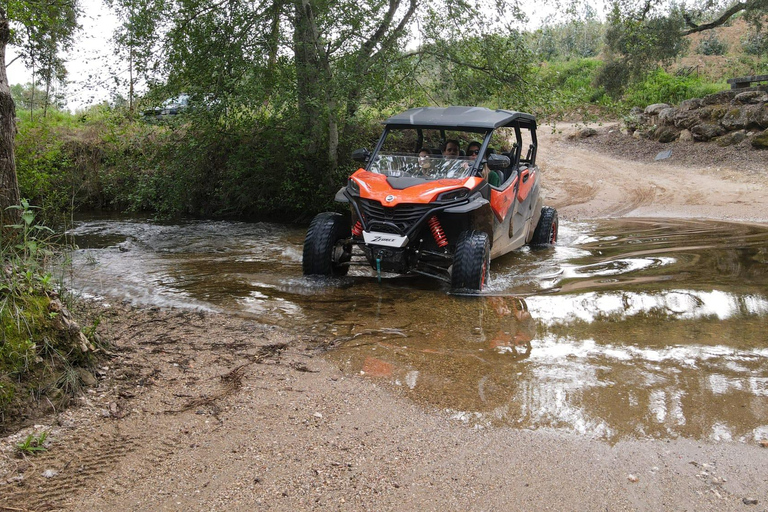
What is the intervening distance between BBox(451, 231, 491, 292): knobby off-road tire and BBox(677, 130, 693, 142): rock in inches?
535

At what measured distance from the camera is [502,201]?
7.66 meters

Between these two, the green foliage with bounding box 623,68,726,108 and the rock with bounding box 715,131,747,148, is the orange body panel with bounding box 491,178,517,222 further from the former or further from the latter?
the green foliage with bounding box 623,68,726,108

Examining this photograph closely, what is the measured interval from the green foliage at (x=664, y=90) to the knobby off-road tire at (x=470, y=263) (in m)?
17.5

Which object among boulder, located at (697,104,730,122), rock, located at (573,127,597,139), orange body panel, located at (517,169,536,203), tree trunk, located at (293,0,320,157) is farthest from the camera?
rock, located at (573,127,597,139)

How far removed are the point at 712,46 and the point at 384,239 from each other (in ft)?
106

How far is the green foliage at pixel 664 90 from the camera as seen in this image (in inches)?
881

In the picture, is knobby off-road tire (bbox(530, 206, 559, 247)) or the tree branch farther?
the tree branch

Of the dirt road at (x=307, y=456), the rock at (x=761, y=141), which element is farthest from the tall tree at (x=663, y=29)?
the dirt road at (x=307, y=456)

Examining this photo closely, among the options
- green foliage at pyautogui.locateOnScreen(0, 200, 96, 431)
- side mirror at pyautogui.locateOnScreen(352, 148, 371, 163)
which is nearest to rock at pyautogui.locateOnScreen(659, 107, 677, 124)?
side mirror at pyautogui.locateOnScreen(352, 148, 371, 163)

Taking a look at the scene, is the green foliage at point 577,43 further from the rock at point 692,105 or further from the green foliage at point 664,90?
the rock at point 692,105

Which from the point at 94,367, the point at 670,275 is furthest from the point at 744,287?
the point at 94,367

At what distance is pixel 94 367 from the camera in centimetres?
435

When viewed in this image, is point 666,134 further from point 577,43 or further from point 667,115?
point 577,43

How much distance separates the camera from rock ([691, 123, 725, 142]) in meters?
17.4
